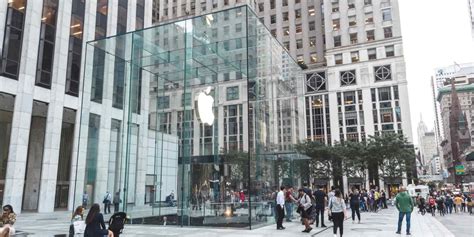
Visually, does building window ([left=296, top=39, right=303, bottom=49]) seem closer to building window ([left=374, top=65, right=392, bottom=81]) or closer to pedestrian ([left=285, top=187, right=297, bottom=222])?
building window ([left=374, top=65, right=392, bottom=81])

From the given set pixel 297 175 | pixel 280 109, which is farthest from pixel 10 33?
pixel 297 175

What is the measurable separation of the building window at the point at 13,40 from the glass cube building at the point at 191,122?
849cm

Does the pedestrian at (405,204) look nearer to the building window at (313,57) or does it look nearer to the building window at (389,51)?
the building window at (389,51)

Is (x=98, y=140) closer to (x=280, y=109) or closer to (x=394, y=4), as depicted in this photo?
(x=280, y=109)

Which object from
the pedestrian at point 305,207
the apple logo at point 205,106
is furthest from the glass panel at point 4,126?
the pedestrian at point 305,207

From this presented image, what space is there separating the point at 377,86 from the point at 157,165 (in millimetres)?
54136

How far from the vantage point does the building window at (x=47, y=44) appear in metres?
28.5

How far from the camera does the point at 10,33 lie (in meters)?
26.5

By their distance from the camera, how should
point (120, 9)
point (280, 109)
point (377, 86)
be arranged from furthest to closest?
point (377, 86) < point (120, 9) < point (280, 109)

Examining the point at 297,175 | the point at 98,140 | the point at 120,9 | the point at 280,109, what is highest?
the point at 120,9

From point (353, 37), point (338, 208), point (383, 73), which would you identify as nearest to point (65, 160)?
point (338, 208)

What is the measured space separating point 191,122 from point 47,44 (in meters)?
16.9

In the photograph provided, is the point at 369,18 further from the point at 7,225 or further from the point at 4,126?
the point at 7,225

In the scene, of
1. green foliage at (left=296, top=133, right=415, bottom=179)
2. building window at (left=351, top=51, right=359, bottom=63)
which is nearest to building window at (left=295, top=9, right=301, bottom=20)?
building window at (left=351, top=51, right=359, bottom=63)
